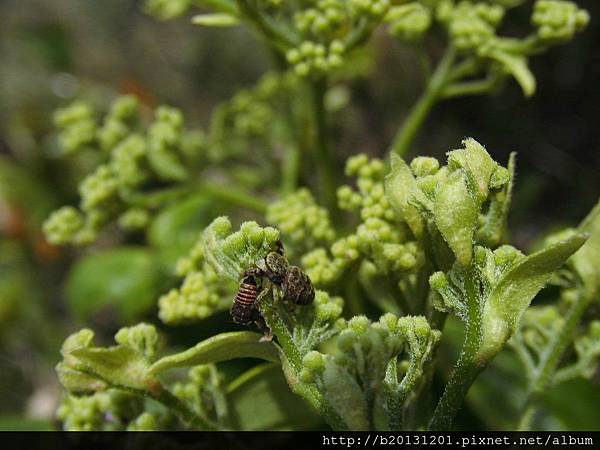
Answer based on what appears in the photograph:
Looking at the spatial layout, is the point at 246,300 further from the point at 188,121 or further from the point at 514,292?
the point at 188,121

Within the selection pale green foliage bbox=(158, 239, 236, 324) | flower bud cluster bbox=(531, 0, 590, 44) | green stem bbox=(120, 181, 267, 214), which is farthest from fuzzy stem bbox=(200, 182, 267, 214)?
flower bud cluster bbox=(531, 0, 590, 44)

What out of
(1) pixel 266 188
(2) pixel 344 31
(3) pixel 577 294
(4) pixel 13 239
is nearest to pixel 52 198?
(4) pixel 13 239

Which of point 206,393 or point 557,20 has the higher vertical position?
point 557,20

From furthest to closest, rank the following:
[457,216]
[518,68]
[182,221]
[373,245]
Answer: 1. [182,221]
2. [518,68]
3. [373,245]
4. [457,216]

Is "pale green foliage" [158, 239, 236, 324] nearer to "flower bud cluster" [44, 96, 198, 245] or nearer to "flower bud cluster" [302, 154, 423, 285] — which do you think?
"flower bud cluster" [302, 154, 423, 285]

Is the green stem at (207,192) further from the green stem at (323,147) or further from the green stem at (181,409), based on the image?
the green stem at (181,409)


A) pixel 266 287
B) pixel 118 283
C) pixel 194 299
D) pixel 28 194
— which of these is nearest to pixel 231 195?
pixel 118 283

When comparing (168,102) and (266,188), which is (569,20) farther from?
(168,102)
